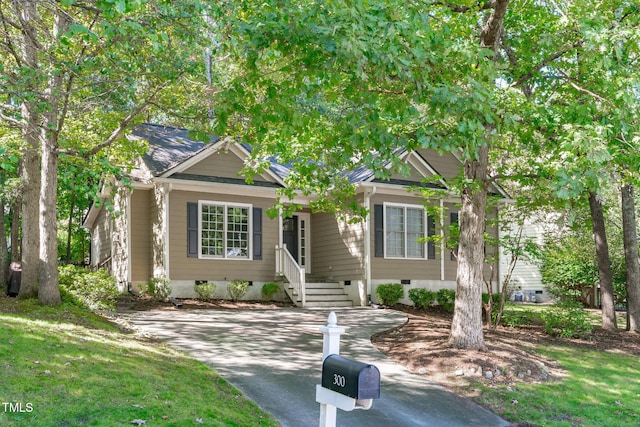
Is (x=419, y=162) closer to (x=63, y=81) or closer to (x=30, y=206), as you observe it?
(x=63, y=81)

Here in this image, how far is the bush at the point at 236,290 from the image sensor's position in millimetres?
18141

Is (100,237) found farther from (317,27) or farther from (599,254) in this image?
(317,27)

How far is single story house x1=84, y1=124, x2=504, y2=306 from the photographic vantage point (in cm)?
→ 1805

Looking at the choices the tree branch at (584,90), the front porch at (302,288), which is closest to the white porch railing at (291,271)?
the front porch at (302,288)

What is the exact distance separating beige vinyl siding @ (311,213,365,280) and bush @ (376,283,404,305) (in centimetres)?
74

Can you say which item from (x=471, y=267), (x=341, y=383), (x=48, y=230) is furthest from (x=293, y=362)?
(x=341, y=383)

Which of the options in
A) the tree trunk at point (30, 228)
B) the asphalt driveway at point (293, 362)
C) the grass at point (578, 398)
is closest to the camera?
the asphalt driveway at point (293, 362)

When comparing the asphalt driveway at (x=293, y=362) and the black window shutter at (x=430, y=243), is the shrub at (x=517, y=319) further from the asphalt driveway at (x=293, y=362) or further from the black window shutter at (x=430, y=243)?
the black window shutter at (x=430, y=243)

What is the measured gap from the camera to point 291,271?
18734mm

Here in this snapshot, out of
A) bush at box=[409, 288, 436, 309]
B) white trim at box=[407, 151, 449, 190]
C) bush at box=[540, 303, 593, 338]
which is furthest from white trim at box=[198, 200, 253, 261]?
bush at box=[540, 303, 593, 338]

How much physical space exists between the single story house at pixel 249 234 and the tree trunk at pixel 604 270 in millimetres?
3946

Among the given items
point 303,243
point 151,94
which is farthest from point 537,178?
point 303,243

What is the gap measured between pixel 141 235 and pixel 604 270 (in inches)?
495

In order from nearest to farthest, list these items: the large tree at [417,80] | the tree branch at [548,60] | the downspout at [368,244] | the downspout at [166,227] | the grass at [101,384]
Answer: the grass at [101,384]
the large tree at [417,80]
the tree branch at [548,60]
the downspout at [166,227]
the downspout at [368,244]
